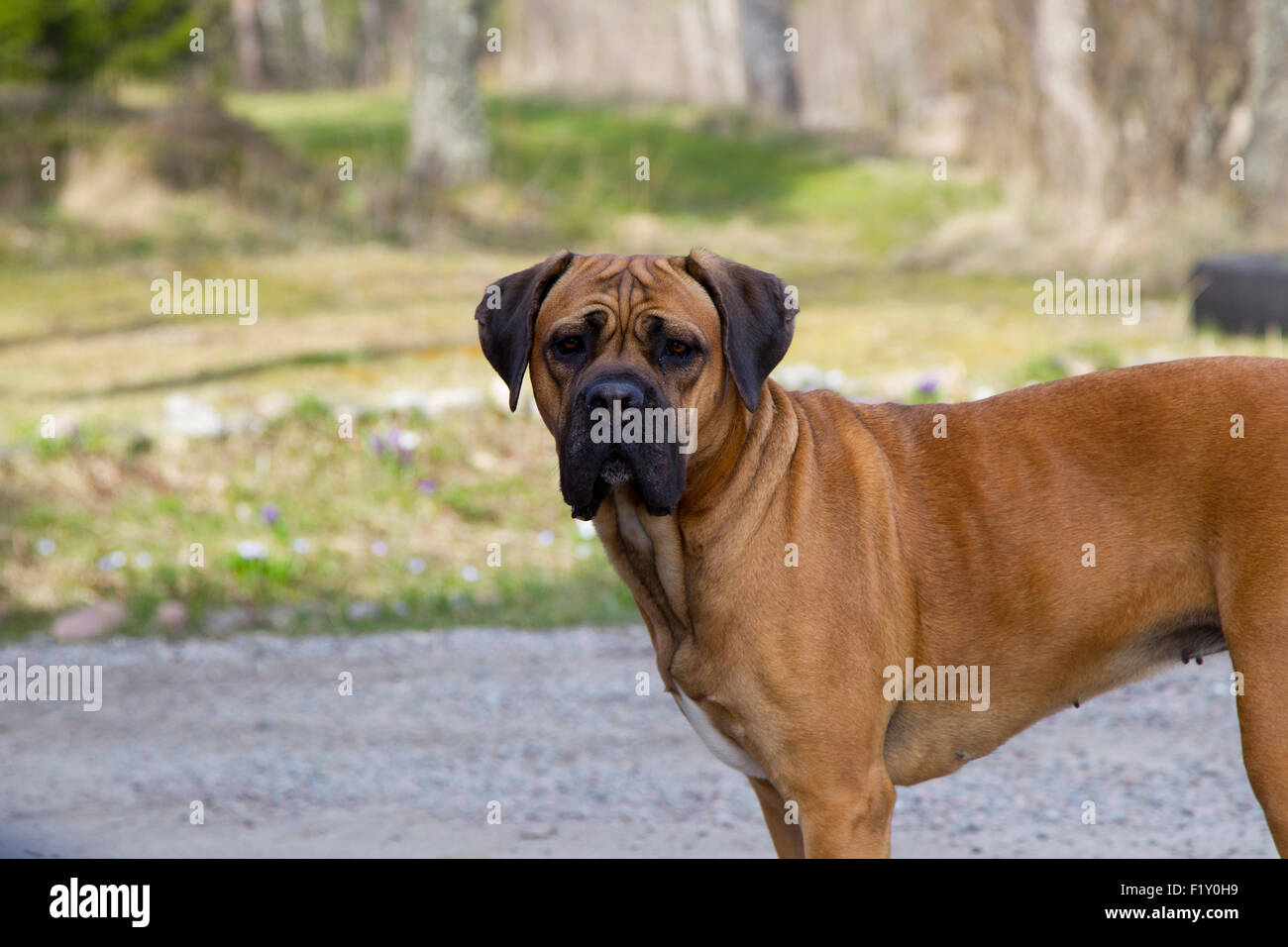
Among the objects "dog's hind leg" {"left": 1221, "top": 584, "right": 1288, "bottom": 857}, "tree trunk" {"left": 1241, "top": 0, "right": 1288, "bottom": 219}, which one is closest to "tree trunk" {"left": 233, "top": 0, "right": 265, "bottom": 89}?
"tree trunk" {"left": 1241, "top": 0, "right": 1288, "bottom": 219}

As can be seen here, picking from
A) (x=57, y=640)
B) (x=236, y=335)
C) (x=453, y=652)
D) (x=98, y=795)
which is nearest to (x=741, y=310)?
(x=98, y=795)

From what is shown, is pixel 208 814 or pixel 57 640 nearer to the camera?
pixel 208 814

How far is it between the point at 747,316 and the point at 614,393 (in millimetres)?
476

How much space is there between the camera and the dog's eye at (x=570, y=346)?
3707 mm

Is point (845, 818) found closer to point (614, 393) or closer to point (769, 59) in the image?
point (614, 393)

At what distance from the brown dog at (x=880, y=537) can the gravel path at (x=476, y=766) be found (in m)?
1.28

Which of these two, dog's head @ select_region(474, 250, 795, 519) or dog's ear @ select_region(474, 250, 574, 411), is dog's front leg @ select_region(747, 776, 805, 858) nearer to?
dog's head @ select_region(474, 250, 795, 519)

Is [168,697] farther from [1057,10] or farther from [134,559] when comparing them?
[1057,10]

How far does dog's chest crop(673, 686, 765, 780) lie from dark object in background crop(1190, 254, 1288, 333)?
7.78 meters

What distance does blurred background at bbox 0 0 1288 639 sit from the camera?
7.98m

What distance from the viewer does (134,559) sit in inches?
306

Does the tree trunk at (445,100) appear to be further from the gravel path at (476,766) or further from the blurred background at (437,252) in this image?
the gravel path at (476,766)

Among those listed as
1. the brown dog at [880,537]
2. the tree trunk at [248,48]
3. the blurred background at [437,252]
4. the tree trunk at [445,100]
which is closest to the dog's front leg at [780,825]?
the brown dog at [880,537]

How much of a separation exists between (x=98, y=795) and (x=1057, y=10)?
11.6 meters
